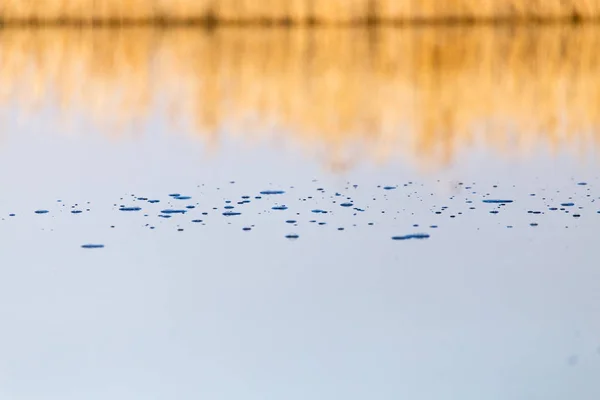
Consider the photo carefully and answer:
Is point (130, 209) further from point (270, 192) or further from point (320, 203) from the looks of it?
point (320, 203)

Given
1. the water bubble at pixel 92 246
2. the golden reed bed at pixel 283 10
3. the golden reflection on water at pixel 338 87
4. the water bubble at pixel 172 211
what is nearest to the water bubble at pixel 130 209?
the water bubble at pixel 172 211

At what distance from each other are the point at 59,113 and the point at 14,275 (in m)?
4.83

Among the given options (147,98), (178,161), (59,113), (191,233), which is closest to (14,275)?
(191,233)

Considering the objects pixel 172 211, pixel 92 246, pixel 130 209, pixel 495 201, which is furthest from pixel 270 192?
pixel 92 246

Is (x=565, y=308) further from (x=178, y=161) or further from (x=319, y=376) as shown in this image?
(x=178, y=161)

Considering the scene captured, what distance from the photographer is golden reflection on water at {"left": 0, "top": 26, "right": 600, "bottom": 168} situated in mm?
8125

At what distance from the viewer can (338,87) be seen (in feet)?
35.0

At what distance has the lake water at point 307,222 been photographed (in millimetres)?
3717

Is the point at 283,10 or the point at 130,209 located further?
the point at 283,10

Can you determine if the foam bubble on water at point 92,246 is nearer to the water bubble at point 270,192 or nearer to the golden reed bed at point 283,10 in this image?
the water bubble at point 270,192

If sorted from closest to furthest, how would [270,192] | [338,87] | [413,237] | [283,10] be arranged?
[413,237] < [270,192] < [338,87] < [283,10]

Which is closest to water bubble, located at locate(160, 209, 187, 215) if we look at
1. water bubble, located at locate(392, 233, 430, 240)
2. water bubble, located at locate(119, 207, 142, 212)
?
water bubble, located at locate(119, 207, 142, 212)

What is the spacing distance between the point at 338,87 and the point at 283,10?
7350 millimetres

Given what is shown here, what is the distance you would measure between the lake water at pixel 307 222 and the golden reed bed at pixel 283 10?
6.01m
